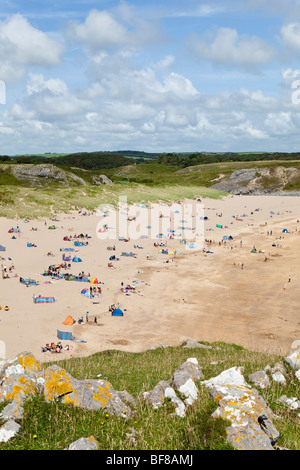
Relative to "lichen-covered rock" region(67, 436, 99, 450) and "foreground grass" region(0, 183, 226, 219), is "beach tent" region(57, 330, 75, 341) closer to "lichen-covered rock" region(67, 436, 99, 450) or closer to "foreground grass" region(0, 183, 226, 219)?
"lichen-covered rock" region(67, 436, 99, 450)

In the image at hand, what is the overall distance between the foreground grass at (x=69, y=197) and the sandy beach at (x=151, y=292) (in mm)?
6201

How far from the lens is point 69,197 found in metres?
80.6

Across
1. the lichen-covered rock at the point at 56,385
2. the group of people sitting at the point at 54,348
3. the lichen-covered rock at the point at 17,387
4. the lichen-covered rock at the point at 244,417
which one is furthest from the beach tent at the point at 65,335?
the lichen-covered rock at the point at 244,417

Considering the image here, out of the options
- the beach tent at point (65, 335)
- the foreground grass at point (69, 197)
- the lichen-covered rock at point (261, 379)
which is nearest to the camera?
the lichen-covered rock at point (261, 379)

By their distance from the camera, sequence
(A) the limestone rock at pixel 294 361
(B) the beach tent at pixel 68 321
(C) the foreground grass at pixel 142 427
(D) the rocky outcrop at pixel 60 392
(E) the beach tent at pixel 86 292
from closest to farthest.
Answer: (C) the foreground grass at pixel 142 427 < (D) the rocky outcrop at pixel 60 392 < (A) the limestone rock at pixel 294 361 < (B) the beach tent at pixel 68 321 < (E) the beach tent at pixel 86 292

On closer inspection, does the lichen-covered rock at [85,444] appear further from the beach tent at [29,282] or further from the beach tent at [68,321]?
the beach tent at [29,282]

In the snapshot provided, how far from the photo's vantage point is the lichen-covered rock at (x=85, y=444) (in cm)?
682

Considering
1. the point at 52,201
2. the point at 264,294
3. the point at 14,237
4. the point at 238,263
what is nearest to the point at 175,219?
the point at 52,201

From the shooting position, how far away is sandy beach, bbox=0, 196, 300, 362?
25.2 meters

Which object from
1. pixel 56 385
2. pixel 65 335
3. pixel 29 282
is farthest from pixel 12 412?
pixel 29 282

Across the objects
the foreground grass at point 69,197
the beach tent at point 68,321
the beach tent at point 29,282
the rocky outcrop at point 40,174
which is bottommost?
the beach tent at point 68,321

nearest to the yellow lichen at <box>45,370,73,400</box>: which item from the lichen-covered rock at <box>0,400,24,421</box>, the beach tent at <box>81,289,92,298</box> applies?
the lichen-covered rock at <box>0,400,24,421</box>

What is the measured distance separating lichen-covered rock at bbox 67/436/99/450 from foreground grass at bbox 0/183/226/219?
5922 cm
